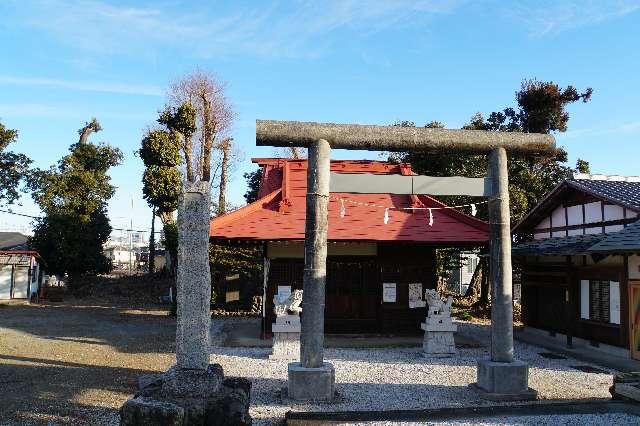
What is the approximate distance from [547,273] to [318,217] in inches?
408

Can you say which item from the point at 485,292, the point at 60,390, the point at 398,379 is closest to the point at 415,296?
the point at 398,379

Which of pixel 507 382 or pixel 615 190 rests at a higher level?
pixel 615 190

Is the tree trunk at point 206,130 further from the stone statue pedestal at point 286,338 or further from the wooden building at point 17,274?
the stone statue pedestal at point 286,338

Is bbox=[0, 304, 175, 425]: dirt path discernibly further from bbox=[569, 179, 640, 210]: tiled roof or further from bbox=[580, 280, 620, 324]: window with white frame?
bbox=[569, 179, 640, 210]: tiled roof

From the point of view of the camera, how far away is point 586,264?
1414 centimetres

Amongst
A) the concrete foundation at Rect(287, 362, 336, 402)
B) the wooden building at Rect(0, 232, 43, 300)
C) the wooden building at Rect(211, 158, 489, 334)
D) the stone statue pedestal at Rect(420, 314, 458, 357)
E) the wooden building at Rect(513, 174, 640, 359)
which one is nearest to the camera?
the concrete foundation at Rect(287, 362, 336, 402)

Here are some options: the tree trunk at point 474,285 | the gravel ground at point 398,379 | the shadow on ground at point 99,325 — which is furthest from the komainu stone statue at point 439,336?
the tree trunk at point 474,285

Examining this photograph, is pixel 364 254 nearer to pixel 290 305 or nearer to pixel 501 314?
pixel 290 305

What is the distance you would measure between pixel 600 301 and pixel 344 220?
7.30 metres

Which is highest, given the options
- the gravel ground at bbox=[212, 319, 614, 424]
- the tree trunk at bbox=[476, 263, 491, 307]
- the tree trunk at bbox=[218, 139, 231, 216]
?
the tree trunk at bbox=[218, 139, 231, 216]

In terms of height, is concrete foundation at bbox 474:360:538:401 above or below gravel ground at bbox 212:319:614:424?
above

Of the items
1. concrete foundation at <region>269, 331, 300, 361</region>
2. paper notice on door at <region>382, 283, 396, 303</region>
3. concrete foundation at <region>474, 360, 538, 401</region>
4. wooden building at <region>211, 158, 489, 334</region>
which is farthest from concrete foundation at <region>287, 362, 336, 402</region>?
paper notice on door at <region>382, 283, 396, 303</region>

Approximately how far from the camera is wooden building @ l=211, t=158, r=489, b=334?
14.6 meters

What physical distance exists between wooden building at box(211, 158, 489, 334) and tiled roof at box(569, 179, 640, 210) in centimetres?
302
